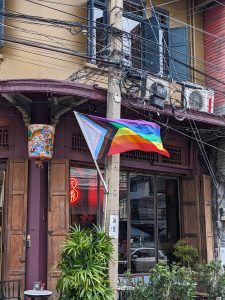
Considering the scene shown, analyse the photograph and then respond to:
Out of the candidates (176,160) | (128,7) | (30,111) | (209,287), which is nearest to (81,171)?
(30,111)

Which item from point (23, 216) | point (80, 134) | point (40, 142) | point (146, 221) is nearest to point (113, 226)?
point (40, 142)

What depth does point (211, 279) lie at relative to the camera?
29.8 ft

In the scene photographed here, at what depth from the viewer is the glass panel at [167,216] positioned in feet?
37.8

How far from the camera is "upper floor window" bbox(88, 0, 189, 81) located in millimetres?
10516

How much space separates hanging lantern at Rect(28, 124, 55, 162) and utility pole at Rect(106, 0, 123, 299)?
1.40 m

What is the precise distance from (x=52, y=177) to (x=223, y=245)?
17.4 ft

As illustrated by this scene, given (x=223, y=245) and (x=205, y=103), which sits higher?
(x=205, y=103)

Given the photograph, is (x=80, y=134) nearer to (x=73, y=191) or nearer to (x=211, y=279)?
(x=73, y=191)

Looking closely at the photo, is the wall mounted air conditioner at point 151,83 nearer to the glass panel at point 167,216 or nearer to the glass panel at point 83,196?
the glass panel at point 83,196

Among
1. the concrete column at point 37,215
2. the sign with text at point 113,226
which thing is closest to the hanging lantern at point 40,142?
the concrete column at point 37,215

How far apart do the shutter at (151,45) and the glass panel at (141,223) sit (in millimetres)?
2766

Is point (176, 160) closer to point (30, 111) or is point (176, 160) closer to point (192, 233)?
point (192, 233)

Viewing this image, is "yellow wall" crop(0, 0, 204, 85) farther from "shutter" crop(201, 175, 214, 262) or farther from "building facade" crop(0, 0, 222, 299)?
"shutter" crop(201, 175, 214, 262)

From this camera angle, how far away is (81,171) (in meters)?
10.2
